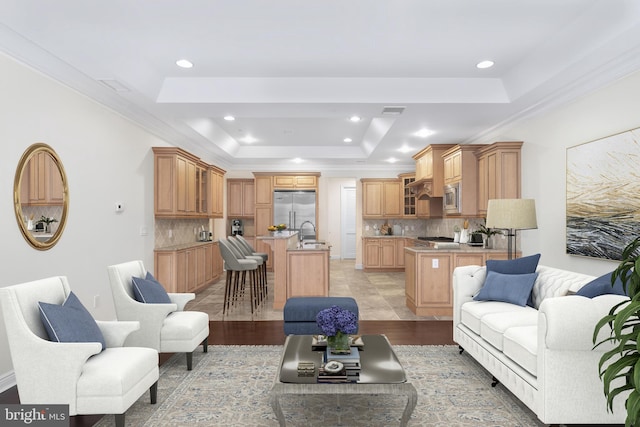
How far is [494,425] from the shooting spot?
252cm

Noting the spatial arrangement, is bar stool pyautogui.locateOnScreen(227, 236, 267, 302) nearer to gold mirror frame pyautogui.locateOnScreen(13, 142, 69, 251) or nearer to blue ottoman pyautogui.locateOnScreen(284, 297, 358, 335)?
blue ottoman pyautogui.locateOnScreen(284, 297, 358, 335)

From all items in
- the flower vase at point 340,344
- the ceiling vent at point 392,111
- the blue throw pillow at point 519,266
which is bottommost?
the flower vase at point 340,344

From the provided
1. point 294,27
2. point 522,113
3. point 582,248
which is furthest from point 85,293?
point 522,113

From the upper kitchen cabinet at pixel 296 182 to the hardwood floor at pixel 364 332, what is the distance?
512cm

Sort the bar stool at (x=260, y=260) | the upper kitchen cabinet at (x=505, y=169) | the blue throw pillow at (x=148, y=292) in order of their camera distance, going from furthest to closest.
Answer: the bar stool at (x=260, y=260) < the upper kitchen cabinet at (x=505, y=169) < the blue throw pillow at (x=148, y=292)

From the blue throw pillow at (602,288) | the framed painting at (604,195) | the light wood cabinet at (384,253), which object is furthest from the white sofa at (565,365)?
the light wood cabinet at (384,253)

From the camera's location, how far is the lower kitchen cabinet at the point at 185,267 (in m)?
5.90

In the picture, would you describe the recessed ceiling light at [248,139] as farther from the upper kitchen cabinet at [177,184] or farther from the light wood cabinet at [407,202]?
the light wood cabinet at [407,202]

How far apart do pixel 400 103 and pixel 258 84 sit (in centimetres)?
170

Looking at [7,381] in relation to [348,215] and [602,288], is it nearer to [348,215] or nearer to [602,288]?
[602,288]

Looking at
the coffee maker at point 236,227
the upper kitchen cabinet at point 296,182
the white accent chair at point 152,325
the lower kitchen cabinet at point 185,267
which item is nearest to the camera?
the white accent chair at point 152,325

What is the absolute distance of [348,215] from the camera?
12.2 metres

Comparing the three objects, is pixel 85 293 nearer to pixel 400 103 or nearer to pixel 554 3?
pixel 400 103

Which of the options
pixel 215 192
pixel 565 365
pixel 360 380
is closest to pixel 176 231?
pixel 215 192
